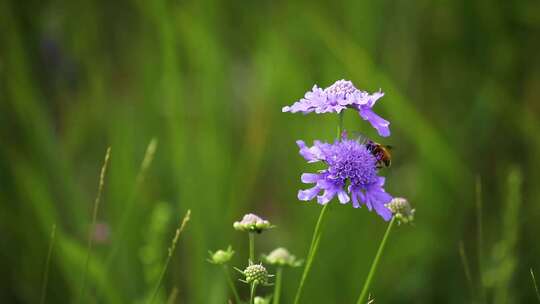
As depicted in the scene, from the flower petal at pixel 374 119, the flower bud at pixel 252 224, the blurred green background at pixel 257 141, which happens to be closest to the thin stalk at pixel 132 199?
the blurred green background at pixel 257 141

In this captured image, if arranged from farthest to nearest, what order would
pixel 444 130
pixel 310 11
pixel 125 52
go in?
pixel 125 52
pixel 444 130
pixel 310 11

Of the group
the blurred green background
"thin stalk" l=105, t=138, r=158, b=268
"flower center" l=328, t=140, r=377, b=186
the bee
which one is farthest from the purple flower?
the blurred green background

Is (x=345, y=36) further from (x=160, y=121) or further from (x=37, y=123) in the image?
(x=37, y=123)

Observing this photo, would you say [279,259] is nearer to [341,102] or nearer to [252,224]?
[252,224]

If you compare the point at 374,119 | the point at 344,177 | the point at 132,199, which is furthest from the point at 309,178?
the point at 132,199

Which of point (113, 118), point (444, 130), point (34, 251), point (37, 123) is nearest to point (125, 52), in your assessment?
point (113, 118)

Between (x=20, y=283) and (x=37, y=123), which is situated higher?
(x=37, y=123)

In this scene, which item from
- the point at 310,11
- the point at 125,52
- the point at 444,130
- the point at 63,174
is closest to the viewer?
the point at 63,174
